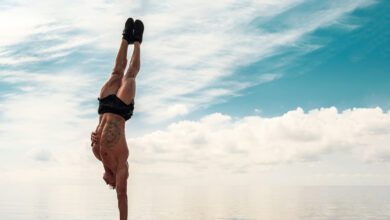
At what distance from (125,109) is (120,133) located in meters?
0.49

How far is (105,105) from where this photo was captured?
946 centimetres

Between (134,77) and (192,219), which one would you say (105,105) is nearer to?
(134,77)

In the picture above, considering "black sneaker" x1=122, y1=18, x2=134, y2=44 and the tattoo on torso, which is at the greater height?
"black sneaker" x1=122, y1=18, x2=134, y2=44

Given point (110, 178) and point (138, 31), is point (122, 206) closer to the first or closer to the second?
point (110, 178)

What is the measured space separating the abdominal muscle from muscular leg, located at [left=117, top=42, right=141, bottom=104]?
43 cm

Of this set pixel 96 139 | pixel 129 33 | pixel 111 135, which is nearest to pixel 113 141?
pixel 111 135

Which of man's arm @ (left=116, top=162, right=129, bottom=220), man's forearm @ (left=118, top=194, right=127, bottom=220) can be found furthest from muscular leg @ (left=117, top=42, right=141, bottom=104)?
man's forearm @ (left=118, top=194, right=127, bottom=220)

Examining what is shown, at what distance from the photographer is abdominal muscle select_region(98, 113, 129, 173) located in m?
9.24

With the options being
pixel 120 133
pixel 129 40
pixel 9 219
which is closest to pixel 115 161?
pixel 120 133

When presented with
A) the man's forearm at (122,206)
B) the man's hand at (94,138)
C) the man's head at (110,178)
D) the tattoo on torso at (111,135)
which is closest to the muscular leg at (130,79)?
the tattoo on torso at (111,135)

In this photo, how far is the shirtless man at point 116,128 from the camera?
9.25 metres

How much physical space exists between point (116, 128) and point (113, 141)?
0.87 feet

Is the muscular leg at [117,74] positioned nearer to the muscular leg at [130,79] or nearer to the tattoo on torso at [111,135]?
the muscular leg at [130,79]

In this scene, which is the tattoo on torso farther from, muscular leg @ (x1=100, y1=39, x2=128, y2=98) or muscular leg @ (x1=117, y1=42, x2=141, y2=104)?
muscular leg @ (x1=100, y1=39, x2=128, y2=98)
